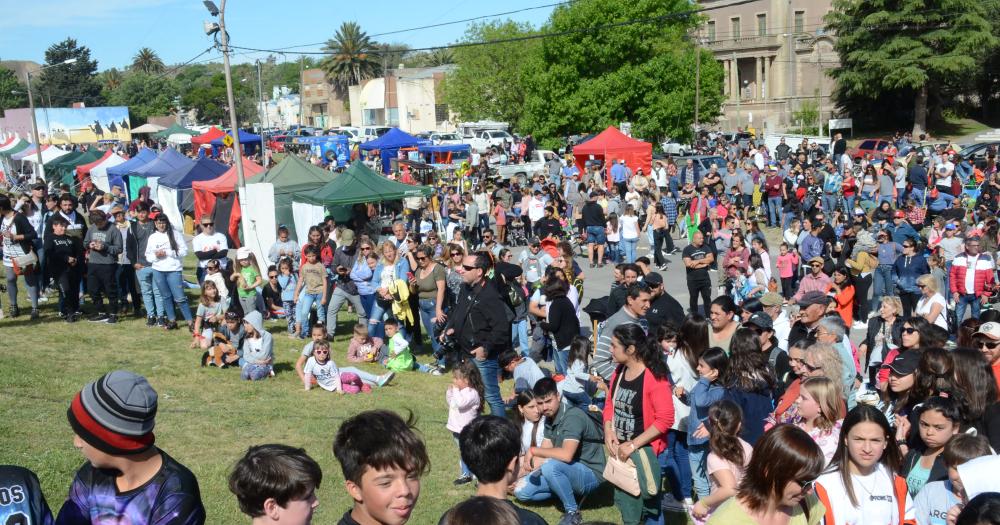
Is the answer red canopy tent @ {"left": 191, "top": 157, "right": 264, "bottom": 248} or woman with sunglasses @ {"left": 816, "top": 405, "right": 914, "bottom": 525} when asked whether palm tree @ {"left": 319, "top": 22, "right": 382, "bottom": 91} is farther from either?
woman with sunglasses @ {"left": 816, "top": 405, "right": 914, "bottom": 525}

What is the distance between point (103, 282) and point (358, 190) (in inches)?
266

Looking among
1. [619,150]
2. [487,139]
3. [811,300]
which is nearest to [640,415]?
[811,300]

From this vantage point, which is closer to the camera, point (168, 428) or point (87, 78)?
point (168, 428)

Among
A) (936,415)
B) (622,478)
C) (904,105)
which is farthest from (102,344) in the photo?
(904,105)

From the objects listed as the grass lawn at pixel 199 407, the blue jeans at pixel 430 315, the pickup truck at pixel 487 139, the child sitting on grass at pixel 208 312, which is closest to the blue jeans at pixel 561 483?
the grass lawn at pixel 199 407

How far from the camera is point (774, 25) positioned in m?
66.5

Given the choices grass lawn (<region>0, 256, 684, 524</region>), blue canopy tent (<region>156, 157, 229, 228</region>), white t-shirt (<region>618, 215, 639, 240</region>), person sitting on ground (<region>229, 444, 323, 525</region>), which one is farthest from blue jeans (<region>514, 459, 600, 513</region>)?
blue canopy tent (<region>156, 157, 229, 228</region>)

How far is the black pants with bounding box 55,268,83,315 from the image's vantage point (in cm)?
1220

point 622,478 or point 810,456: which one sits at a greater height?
point 810,456

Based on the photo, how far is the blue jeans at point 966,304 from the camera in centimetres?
1190

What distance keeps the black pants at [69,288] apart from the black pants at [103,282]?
0.59 ft

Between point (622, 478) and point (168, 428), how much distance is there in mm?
4757

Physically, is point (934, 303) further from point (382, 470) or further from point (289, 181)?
point (289, 181)

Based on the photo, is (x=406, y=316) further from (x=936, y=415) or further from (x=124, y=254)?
(x=936, y=415)
